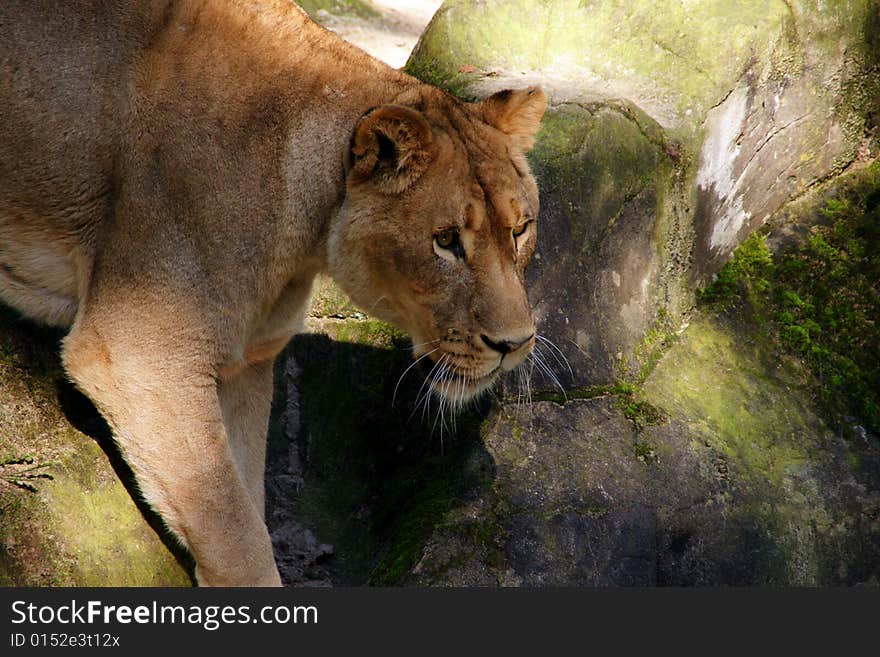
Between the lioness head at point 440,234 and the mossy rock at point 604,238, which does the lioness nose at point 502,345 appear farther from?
the mossy rock at point 604,238

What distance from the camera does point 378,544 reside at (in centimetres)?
586

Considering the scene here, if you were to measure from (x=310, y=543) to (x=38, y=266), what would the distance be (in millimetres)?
2287

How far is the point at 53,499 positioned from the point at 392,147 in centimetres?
227

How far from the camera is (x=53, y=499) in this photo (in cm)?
479

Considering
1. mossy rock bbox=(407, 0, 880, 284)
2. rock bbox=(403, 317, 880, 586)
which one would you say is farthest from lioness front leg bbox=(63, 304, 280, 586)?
mossy rock bbox=(407, 0, 880, 284)

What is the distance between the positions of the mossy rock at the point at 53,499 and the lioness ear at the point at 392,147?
1.88m

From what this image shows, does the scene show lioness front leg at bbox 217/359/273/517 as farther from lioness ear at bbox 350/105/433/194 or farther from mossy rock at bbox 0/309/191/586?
lioness ear at bbox 350/105/433/194

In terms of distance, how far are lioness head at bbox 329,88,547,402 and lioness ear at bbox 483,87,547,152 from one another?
22cm

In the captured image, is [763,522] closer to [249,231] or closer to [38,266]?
[249,231]

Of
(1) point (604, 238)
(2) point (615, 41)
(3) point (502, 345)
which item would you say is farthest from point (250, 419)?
(2) point (615, 41)

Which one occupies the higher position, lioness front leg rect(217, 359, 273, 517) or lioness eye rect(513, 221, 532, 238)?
lioness eye rect(513, 221, 532, 238)

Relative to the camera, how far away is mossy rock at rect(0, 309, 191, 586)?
15.3 feet

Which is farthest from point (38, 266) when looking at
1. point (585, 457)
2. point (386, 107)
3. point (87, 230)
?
point (585, 457)

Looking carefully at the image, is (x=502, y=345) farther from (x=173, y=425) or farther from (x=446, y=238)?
(x=173, y=425)
